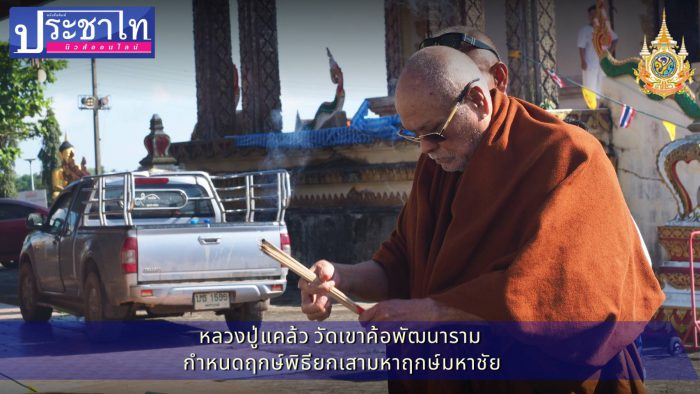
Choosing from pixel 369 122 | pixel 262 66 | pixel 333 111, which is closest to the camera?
pixel 369 122

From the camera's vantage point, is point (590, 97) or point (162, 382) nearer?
point (162, 382)

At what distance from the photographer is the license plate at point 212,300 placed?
1195cm

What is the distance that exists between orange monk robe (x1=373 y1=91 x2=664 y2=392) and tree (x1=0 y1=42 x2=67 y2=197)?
3754 centimetres

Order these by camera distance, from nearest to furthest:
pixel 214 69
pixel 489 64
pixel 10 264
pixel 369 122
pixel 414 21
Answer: pixel 489 64, pixel 369 122, pixel 214 69, pixel 414 21, pixel 10 264

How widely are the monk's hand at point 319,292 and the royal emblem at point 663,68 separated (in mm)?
8203

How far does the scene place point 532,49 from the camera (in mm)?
17047

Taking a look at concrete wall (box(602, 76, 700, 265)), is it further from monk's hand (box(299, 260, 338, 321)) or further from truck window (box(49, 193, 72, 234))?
monk's hand (box(299, 260, 338, 321))

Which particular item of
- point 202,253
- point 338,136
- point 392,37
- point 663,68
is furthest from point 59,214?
point 392,37

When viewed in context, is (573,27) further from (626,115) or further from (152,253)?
(152,253)

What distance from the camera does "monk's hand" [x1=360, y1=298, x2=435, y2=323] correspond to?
10.8ft

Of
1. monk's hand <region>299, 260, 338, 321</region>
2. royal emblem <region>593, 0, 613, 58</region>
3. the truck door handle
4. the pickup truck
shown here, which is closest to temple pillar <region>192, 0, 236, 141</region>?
the pickup truck

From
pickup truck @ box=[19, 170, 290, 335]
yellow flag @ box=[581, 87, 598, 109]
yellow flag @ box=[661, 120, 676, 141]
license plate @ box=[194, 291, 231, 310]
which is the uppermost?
yellow flag @ box=[581, 87, 598, 109]

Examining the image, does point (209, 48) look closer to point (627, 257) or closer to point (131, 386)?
point (131, 386)

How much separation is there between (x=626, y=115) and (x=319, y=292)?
1107 centimetres
